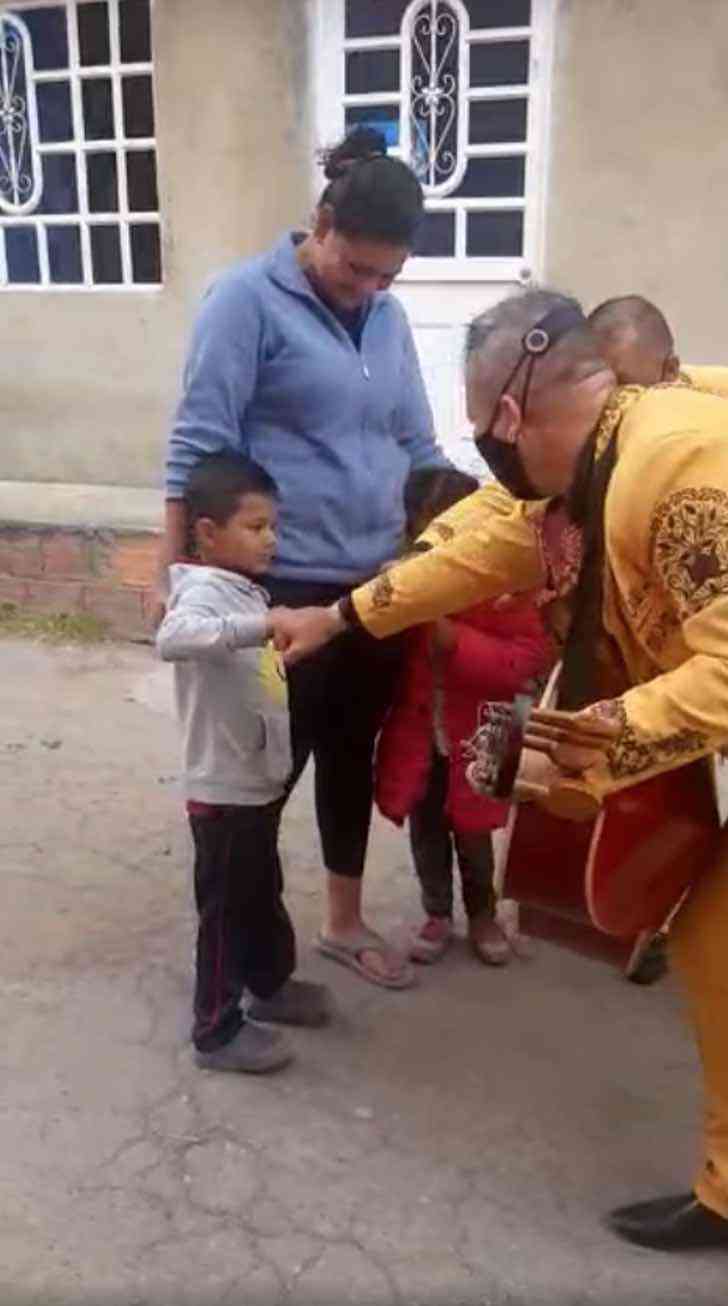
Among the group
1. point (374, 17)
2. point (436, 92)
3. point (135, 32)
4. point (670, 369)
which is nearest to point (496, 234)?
point (436, 92)

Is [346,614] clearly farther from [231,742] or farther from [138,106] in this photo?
[138,106]

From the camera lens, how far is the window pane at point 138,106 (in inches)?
229

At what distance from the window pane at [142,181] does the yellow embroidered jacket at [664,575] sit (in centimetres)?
454

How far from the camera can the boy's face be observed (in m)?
2.40

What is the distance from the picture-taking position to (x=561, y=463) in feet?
6.37

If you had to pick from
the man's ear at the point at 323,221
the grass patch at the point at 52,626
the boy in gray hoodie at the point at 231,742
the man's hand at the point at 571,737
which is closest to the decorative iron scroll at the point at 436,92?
the grass patch at the point at 52,626

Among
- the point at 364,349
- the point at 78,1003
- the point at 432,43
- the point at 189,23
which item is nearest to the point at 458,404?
the point at 432,43

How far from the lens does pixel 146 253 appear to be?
6.07 metres

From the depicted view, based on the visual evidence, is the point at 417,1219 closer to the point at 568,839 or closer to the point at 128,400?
the point at 568,839

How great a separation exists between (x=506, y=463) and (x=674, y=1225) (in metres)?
1.30

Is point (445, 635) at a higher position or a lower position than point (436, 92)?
lower

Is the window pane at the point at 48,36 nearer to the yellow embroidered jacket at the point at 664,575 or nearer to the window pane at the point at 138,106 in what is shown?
the window pane at the point at 138,106

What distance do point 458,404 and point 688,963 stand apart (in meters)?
3.87

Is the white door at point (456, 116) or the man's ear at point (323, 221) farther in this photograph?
the white door at point (456, 116)
